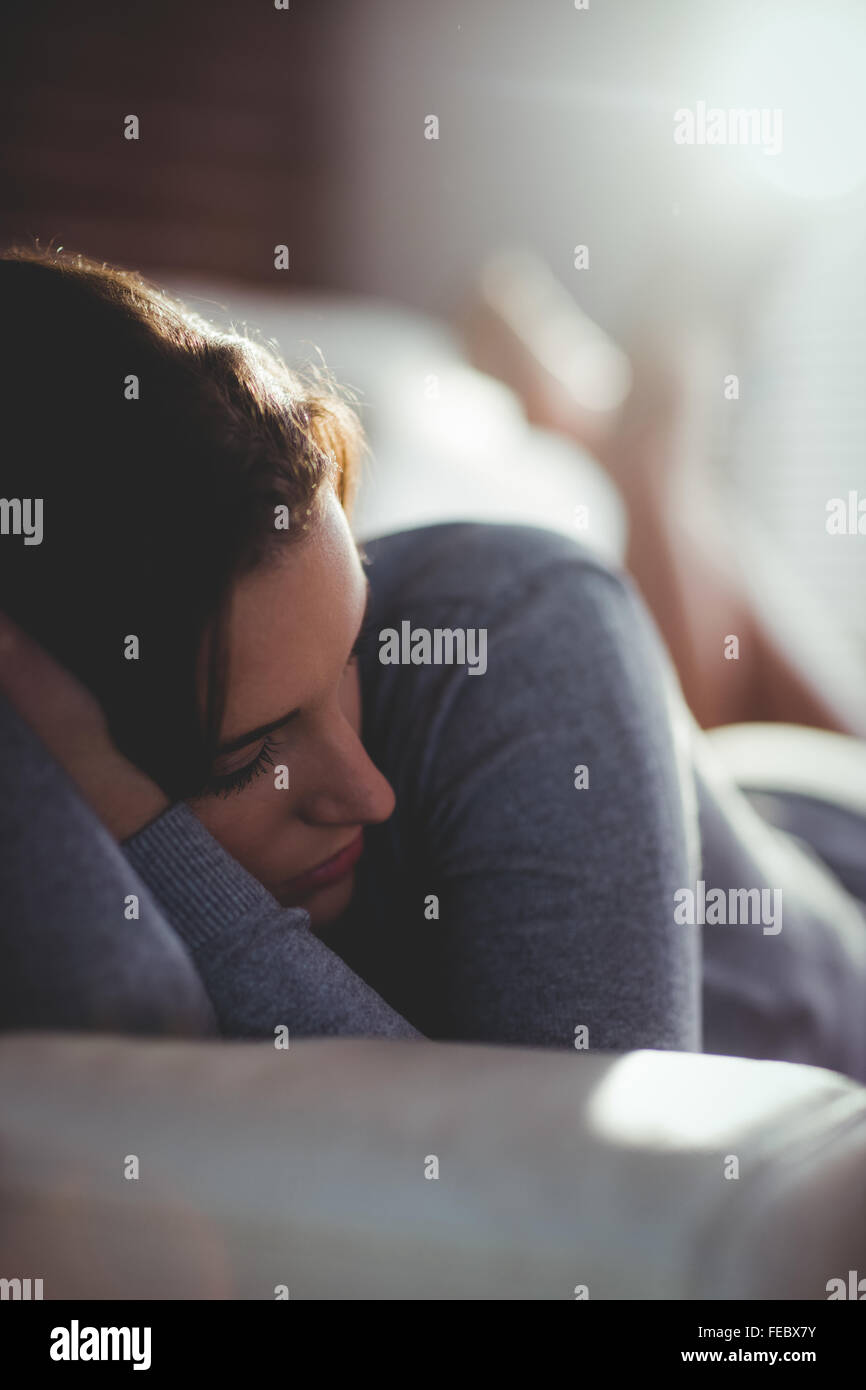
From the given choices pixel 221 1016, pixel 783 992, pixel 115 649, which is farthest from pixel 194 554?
pixel 783 992

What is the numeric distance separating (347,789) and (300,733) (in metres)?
0.03

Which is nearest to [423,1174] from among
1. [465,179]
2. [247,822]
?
[247,822]

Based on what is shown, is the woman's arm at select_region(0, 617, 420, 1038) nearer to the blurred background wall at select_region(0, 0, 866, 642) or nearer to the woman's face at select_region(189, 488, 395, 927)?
the woman's face at select_region(189, 488, 395, 927)

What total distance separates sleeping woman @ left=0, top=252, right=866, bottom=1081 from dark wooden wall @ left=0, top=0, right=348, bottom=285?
141 cm

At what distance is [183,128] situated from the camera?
184cm

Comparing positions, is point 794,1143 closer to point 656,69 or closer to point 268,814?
point 268,814

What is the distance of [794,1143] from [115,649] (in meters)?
0.21

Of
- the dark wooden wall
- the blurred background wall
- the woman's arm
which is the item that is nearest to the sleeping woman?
the woman's arm

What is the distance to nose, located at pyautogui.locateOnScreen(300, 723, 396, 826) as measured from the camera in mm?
316

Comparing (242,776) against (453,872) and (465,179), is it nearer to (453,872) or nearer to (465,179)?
(453,872)

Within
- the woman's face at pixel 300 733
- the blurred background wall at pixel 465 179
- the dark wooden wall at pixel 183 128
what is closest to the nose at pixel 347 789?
the woman's face at pixel 300 733

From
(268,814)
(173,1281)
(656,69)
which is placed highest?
(656,69)

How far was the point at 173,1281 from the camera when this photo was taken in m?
0.24

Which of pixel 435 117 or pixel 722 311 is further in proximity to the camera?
pixel 722 311
